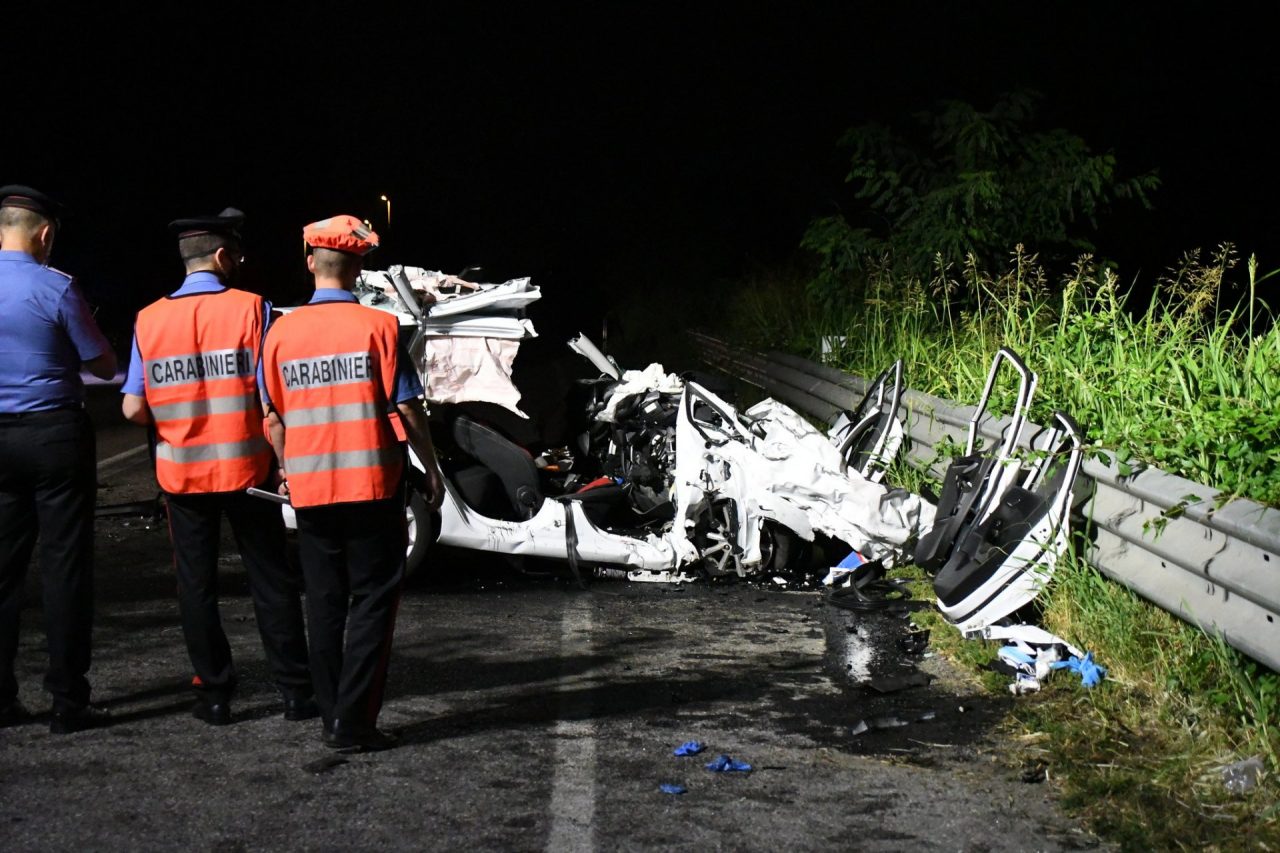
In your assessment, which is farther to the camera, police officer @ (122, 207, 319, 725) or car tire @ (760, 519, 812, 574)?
car tire @ (760, 519, 812, 574)

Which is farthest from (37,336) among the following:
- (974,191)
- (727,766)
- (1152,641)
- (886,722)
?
(974,191)

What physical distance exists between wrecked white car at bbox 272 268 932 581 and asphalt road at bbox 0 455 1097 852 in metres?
0.53

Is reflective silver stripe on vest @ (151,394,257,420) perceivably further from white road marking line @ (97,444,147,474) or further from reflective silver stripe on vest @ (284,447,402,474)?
white road marking line @ (97,444,147,474)

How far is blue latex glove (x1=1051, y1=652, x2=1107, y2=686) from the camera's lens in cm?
586

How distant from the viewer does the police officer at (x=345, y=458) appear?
5.36m

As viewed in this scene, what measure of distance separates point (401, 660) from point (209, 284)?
1.94 meters

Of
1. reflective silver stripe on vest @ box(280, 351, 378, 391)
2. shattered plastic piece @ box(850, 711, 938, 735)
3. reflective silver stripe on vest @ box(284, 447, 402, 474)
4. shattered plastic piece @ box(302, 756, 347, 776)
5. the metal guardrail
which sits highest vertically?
reflective silver stripe on vest @ box(280, 351, 378, 391)

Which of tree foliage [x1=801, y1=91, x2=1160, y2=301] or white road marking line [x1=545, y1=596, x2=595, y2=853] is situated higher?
tree foliage [x1=801, y1=91, x2=1160, y2=301]

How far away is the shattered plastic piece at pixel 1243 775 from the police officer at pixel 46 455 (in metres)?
3.98

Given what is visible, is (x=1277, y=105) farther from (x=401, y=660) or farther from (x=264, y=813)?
(x=264, y=813)

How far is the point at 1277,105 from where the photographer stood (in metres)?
20.6

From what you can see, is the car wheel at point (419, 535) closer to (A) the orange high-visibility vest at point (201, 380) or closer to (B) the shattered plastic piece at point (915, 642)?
(A) the orange high-visibility vest at point (201, 380)

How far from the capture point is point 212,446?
18.8 feet

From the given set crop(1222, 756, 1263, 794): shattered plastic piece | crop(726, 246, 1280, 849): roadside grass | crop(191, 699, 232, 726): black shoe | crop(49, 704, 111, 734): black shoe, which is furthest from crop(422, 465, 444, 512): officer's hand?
crop(1222, 756, 1263, 794): shattered plastic piece
